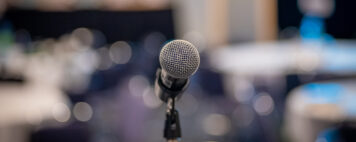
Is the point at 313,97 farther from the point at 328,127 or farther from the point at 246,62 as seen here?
the point at 246,62

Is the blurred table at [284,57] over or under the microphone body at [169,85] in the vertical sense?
under

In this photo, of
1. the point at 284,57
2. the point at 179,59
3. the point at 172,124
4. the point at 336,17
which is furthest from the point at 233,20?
the point at 179,59

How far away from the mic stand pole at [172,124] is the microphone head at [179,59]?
0.46ft

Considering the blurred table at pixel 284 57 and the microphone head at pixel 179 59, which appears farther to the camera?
the blurred table at pixel 284 57

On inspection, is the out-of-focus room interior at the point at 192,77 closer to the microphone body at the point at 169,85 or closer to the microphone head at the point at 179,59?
the microphone body at the point at 169,85

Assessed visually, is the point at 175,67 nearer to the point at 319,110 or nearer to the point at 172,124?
the point at 172,124

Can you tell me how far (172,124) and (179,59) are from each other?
215mm

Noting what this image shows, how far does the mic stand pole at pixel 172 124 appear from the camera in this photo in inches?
37.0

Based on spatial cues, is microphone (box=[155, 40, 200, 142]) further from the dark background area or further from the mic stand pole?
the dark background area

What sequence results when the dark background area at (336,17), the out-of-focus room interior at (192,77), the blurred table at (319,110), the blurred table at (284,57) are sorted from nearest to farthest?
the blurred table at (319,110) < the out-of-focus room interior at (192,77) < the blurred table at (284,57) < the dark background area at (336,17)

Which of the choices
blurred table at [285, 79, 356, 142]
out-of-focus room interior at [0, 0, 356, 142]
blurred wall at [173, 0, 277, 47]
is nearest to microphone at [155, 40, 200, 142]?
out-of-focus room interior at [0, 0, 356, 142]

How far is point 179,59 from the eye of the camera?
2.63 feet

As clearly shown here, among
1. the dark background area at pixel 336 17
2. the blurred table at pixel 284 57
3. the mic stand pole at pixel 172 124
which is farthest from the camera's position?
the dark background area at pixel 336 17

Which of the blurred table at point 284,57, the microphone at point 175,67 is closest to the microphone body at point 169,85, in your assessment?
the microphone at point 175,67
